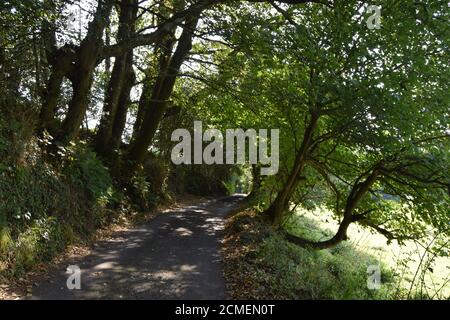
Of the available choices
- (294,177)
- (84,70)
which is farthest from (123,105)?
(294,177)

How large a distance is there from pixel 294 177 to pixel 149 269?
6754mm

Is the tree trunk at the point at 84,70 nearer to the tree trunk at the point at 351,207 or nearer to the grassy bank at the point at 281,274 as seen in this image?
the grassy bank at the point at 281,274

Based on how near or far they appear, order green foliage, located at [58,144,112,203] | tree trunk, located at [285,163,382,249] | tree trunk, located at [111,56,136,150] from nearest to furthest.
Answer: green foliage, located at [58,144,112,203]
tree trunk, located at [285,163,382,249]
tree trunk, located at [111,56,136,150]

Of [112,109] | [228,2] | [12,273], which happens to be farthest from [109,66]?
Result: [12,273]

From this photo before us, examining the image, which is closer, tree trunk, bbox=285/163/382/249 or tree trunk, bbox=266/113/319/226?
tree trunk, bbox=285/163/382/249

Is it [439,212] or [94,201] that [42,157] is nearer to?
[94,201]

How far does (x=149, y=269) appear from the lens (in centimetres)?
826

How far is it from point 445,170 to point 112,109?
10749 mm

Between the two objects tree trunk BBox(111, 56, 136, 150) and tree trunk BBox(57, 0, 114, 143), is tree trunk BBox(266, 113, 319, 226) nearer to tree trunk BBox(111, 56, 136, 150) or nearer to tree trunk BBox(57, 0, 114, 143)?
tree trunk BBox(57, 0, 114, 143)

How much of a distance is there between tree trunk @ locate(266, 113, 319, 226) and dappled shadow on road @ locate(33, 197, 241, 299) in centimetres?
257

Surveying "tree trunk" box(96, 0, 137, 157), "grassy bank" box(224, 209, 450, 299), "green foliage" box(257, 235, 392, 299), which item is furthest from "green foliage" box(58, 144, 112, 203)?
"green foliage" box(257, 235, 392, 299)

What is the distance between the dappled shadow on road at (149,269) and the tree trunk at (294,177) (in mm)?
2570

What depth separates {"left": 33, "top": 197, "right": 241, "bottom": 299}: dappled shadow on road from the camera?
676 cm

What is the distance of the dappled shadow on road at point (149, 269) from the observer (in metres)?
6.76
